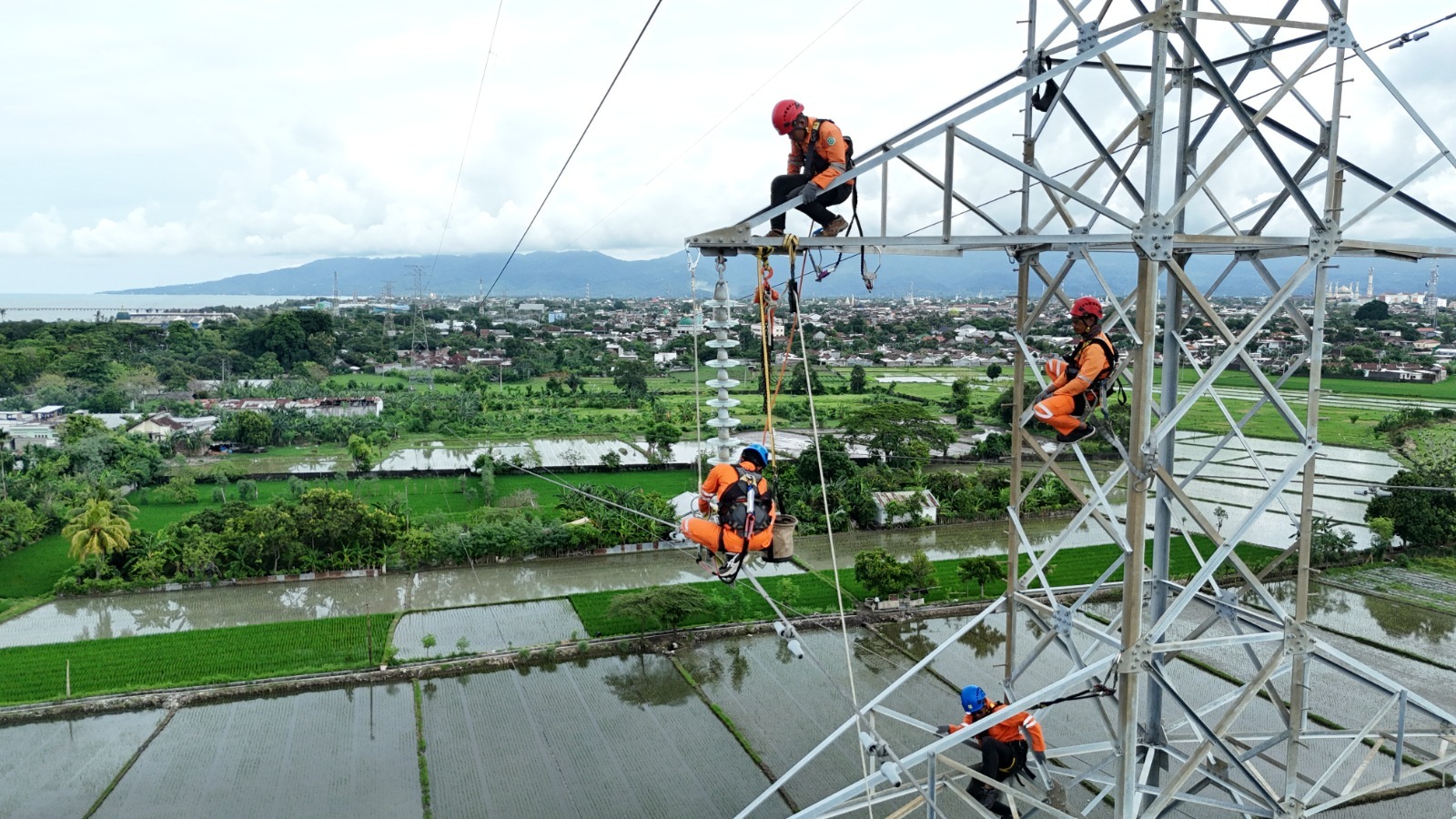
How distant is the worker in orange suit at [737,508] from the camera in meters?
5.91

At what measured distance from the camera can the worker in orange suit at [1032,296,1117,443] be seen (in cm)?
529

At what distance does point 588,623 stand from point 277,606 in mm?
6470

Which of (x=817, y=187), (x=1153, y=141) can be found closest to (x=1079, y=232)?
(x=1153, y=141)

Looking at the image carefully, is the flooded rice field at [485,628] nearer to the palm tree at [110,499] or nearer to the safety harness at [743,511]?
the palm tree at [110,499]

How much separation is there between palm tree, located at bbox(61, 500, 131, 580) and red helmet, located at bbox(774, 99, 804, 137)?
60.8 feet

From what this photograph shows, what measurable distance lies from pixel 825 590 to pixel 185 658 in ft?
38.9

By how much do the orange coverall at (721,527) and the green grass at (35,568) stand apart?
62.2 ft

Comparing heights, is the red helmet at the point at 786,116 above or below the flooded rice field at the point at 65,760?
above

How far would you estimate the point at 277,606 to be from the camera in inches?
716

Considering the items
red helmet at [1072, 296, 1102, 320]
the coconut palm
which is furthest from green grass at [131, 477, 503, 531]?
red helmet at [1072, 296, 1102, 320]

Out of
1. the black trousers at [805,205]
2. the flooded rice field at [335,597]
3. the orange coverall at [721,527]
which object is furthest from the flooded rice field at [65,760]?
the black trousers at [805,205]

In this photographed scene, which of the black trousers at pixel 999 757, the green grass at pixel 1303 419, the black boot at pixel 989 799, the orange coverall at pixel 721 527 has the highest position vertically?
the orange coverall at pixel 721 527

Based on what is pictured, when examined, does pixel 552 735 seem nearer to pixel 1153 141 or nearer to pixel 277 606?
pixel 277 606

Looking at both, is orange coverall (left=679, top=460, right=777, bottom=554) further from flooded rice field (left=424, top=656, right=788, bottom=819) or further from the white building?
the white building
